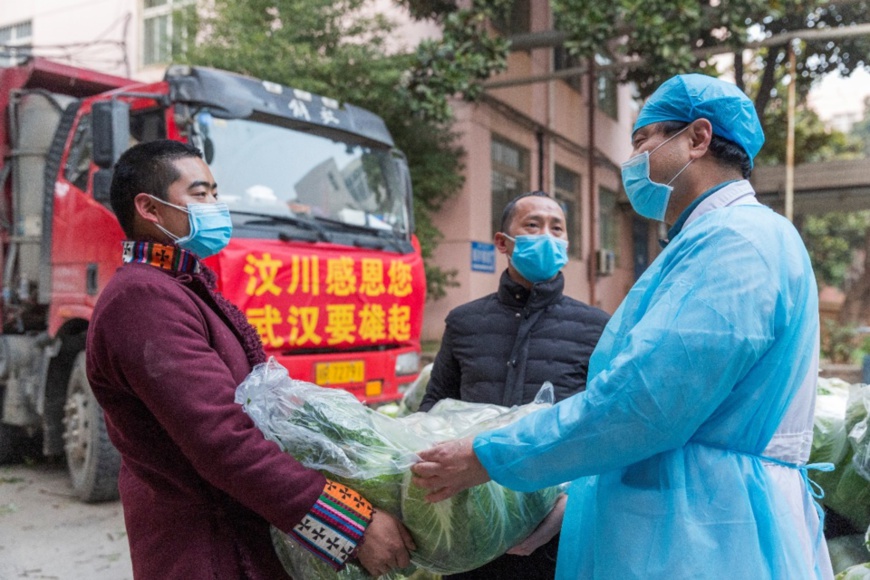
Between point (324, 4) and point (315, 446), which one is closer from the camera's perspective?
point (315, 446)

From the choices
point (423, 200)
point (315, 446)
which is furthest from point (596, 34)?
point (315, 446)

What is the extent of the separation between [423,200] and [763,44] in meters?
4.40

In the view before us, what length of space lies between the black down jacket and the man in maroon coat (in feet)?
3.21

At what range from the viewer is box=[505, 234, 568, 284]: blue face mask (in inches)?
104

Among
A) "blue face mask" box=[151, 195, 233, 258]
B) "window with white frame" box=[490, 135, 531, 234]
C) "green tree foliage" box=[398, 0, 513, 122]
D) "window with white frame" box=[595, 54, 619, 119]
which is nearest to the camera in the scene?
"blue face mask" box=[151, 195, 233, 258]

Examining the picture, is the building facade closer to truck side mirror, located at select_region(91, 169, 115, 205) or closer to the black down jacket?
truck side mirror, located at select_region(91, 169, 115, 205)

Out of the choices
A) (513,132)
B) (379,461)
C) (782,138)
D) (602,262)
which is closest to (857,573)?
(379,461)

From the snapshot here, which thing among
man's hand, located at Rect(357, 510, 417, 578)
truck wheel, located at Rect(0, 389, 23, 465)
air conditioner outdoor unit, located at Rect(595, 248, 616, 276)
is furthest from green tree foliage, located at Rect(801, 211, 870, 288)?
man's hand, located at Rect(357, 510, 417, 578)

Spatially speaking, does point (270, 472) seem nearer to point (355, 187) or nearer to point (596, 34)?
point (355, 187)

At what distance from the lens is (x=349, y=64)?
9.09 metres

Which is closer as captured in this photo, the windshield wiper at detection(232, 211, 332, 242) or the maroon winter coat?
the maroon winter coat

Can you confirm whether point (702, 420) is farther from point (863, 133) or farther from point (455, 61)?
point (863, 133)

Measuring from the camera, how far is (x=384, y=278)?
515 centimetres

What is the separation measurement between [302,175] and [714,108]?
386 centimetres
